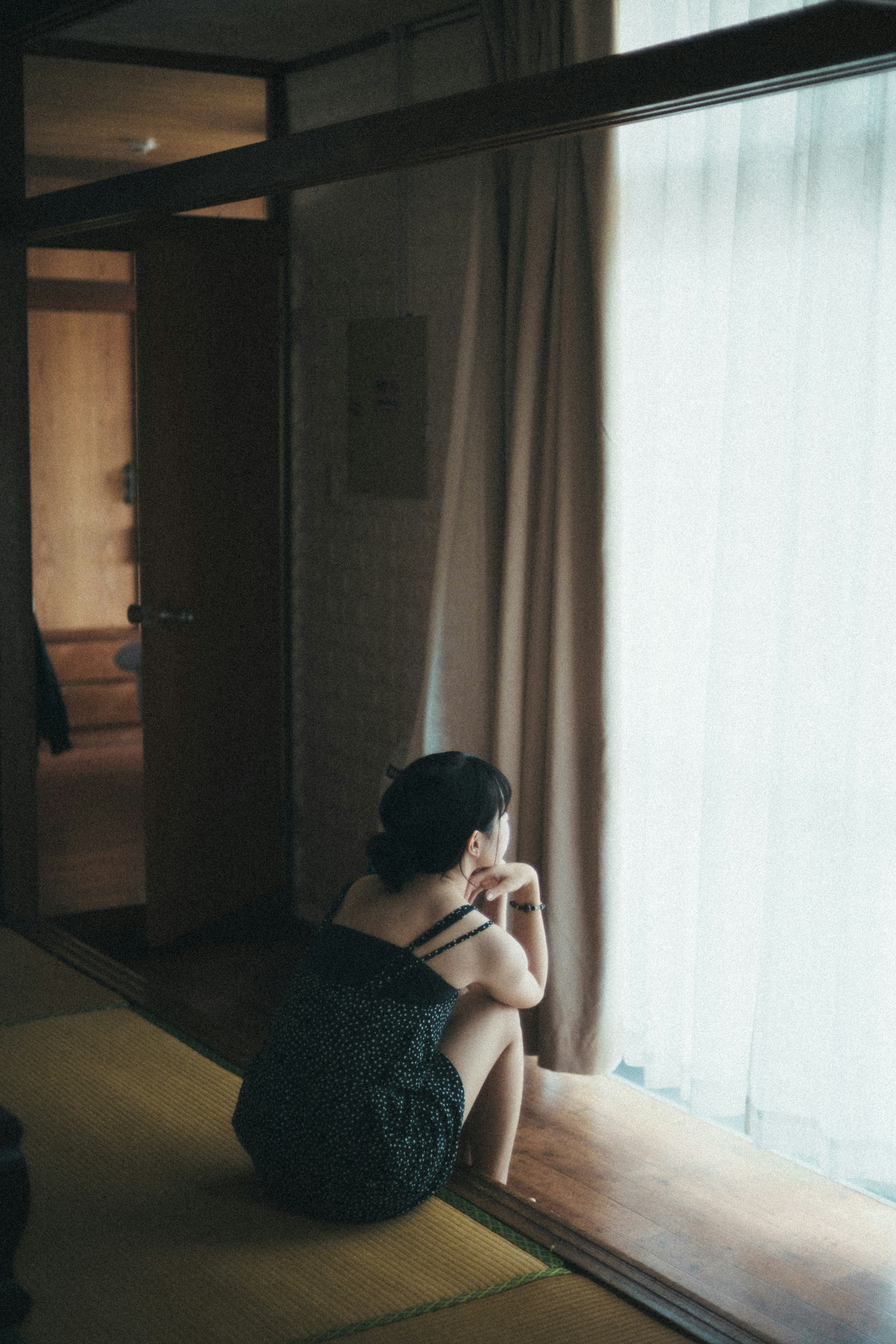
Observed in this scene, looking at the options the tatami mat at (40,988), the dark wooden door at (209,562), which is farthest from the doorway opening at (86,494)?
the tatami mat at (40,988)

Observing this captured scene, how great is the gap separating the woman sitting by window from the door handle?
5.24ft

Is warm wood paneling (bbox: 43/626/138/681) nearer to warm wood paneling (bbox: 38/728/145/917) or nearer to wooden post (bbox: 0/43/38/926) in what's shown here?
warm wood paneling (bbox: 38/728/145/917)

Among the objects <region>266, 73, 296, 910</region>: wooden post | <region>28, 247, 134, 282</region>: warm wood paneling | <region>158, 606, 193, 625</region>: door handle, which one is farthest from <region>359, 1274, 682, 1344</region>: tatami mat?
<region>28, 247, 134, 282</region>: warm wood paneling

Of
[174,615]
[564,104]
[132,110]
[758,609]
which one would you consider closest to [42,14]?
[132,110]

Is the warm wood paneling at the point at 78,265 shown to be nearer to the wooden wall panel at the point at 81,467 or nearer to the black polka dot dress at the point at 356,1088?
the wooden wall panel at the point at 81,467

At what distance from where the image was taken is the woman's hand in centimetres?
232

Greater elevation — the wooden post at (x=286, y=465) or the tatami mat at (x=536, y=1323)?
the wooden post at (x=286, y=465)

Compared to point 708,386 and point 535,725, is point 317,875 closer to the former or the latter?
point 535,725

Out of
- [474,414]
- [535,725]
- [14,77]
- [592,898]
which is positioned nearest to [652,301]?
[474,414]

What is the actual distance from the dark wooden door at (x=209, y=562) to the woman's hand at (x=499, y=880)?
1.52 metres

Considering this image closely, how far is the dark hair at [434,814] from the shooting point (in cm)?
216

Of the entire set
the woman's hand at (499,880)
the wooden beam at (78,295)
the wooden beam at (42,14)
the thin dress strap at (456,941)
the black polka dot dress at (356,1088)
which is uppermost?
the wooden beam at (42,14)

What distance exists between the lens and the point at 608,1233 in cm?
248

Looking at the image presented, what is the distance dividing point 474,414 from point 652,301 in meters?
0.48
